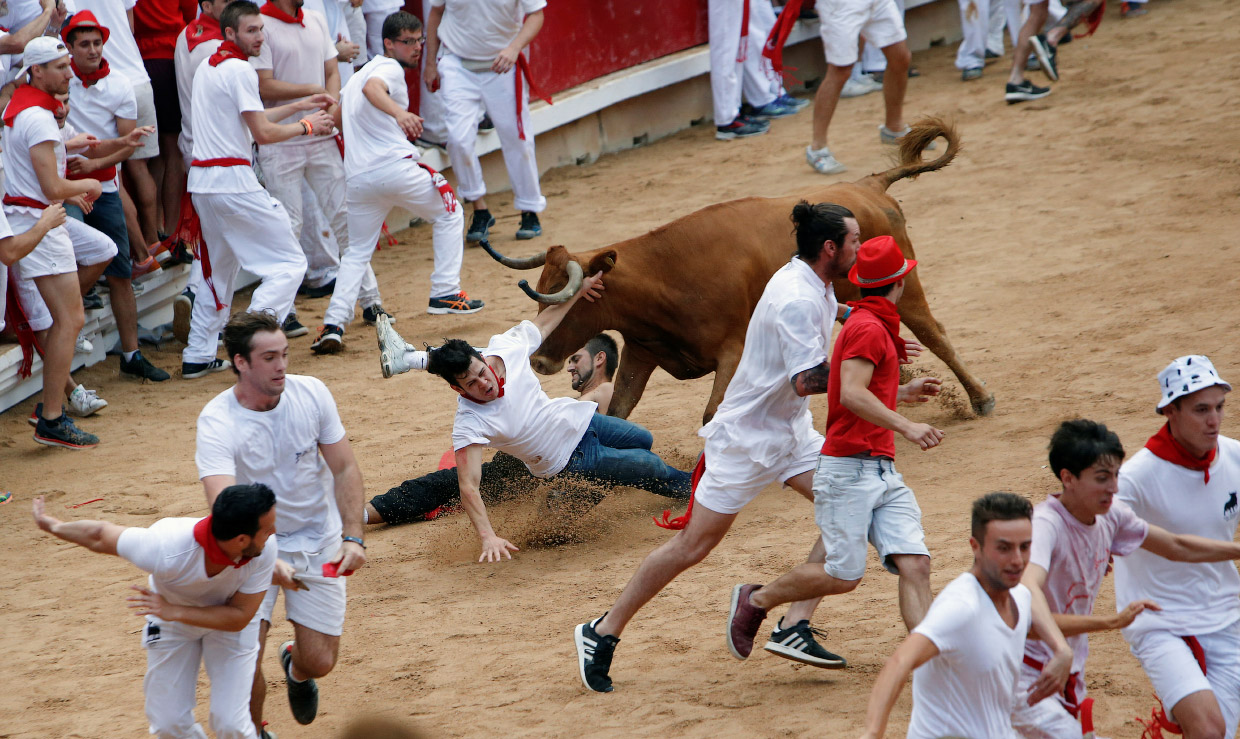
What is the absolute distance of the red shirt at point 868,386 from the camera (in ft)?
15.1

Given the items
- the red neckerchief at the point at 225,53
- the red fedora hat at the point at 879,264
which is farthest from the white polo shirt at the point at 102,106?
the red fedora hat at the point at 879,264

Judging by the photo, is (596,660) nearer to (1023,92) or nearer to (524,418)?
(524,418)

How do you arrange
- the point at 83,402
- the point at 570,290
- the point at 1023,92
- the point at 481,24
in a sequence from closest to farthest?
the point at 570,290 < the point at 83,402 < the point at 481,24 < the point at 1023,92

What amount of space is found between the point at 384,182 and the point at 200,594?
608 centimetres

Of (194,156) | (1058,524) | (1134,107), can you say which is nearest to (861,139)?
(1134,107)

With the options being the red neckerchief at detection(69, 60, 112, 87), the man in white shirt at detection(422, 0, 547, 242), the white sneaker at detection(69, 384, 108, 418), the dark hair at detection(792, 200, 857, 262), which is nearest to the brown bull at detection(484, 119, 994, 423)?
the dark hair at detection(792, 200, 857, 262)

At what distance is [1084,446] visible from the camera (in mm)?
3834

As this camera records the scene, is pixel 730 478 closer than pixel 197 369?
Yes

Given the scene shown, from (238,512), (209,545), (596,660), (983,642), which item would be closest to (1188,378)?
(983,642)

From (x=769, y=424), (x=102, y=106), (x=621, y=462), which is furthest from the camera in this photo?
(x=102, y=106)

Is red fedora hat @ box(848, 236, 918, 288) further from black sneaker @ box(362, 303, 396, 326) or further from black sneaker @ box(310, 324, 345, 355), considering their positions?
black sneaker @ box(362, 303, 396, 326)

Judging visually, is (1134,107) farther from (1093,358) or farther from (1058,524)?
(1058,524)

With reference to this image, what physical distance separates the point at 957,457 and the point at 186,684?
4272 mm

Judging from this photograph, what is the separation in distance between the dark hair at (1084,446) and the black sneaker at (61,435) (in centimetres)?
657
